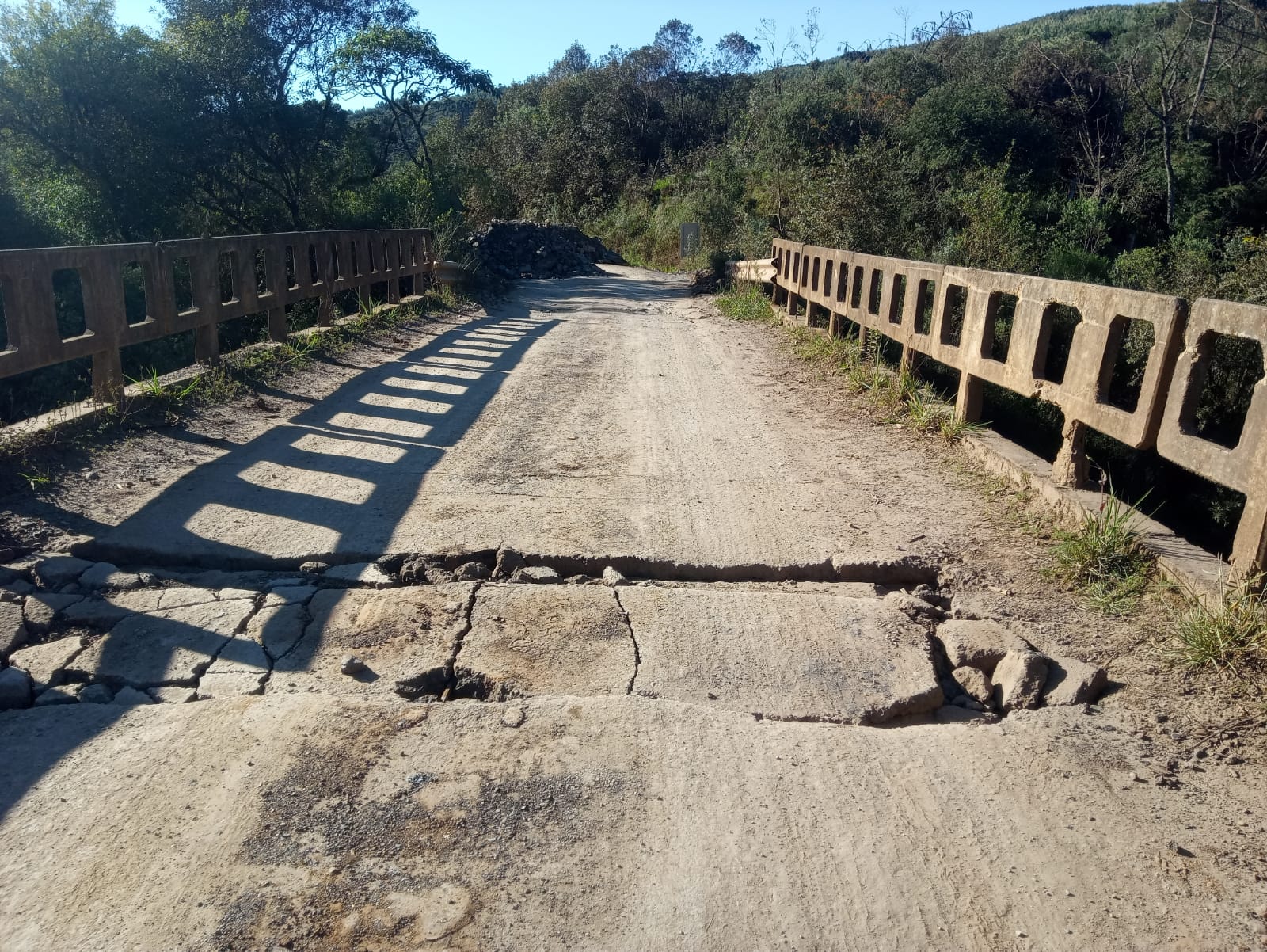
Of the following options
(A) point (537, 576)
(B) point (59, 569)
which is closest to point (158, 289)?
(B) point (59, 569)

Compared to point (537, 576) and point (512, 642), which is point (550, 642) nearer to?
point (512, 642)

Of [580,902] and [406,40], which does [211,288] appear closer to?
[580,902]

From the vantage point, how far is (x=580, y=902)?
2271 millimetres

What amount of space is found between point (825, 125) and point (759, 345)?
17134 millimetres

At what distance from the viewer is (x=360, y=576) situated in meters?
4.11

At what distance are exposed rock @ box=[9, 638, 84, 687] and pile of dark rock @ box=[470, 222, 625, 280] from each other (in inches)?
845

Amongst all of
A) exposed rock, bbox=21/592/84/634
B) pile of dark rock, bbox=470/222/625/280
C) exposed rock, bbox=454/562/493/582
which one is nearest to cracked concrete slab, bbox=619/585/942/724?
exposed rock, bbox=454/562/493/582

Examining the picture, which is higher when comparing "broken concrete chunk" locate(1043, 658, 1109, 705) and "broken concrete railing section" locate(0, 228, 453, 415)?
"broken concrete railing section" locate(0, 228, 453, 415)

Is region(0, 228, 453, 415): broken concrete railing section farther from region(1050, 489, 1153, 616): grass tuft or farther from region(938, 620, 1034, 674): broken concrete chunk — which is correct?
region(1050, 489, 1153, 616): grass tuft

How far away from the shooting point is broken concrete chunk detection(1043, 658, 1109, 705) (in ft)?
10.5

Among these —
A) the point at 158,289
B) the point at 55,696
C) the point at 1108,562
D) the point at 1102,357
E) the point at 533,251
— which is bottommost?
the point at 55,696

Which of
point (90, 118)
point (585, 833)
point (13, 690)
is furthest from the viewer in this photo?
point (90, 118)

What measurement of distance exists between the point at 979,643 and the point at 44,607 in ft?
11.7

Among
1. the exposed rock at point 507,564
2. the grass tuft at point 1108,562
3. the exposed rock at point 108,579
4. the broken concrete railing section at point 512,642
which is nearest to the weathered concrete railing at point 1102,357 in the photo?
the grass tuft at point 1108,562
